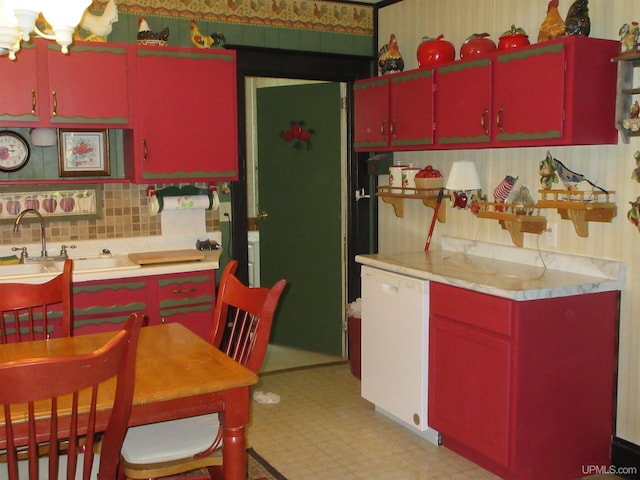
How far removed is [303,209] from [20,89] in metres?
2.12

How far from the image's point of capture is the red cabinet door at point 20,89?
3.46 meters

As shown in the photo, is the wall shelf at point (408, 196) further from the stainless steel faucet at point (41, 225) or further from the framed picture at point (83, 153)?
the stainless steel faucet at point (41, 225)

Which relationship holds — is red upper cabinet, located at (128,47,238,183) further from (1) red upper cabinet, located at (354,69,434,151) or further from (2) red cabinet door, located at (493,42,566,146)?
(2) red cabinet door, located at (493,42,566,146)

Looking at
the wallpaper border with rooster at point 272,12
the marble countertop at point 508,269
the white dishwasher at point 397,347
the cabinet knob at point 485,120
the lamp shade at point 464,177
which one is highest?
the wallpaper border with rooster at point 272,12

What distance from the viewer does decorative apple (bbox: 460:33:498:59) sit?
343 cm

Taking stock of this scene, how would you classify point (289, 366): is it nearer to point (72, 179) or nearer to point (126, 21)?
point (72, 179)

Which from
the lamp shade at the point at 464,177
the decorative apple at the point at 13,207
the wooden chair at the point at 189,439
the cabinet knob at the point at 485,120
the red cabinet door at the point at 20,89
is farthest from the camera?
the decorative apple at the point at 13,207

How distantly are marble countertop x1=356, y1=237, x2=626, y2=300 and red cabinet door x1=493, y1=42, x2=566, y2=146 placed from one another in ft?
1.96

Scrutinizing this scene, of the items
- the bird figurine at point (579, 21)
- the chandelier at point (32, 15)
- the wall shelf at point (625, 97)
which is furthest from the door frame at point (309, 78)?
the chandelier at point (32, 15)

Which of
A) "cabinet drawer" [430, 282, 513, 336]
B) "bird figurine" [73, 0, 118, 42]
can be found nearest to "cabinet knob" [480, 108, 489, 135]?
"cabinet drawer" [430, 282, 513, 336]

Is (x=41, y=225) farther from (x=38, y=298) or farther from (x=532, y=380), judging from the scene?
(x=532, y=380)

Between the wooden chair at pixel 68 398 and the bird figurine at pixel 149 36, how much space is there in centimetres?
239

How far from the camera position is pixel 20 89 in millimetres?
3496

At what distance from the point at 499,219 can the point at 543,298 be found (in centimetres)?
65
